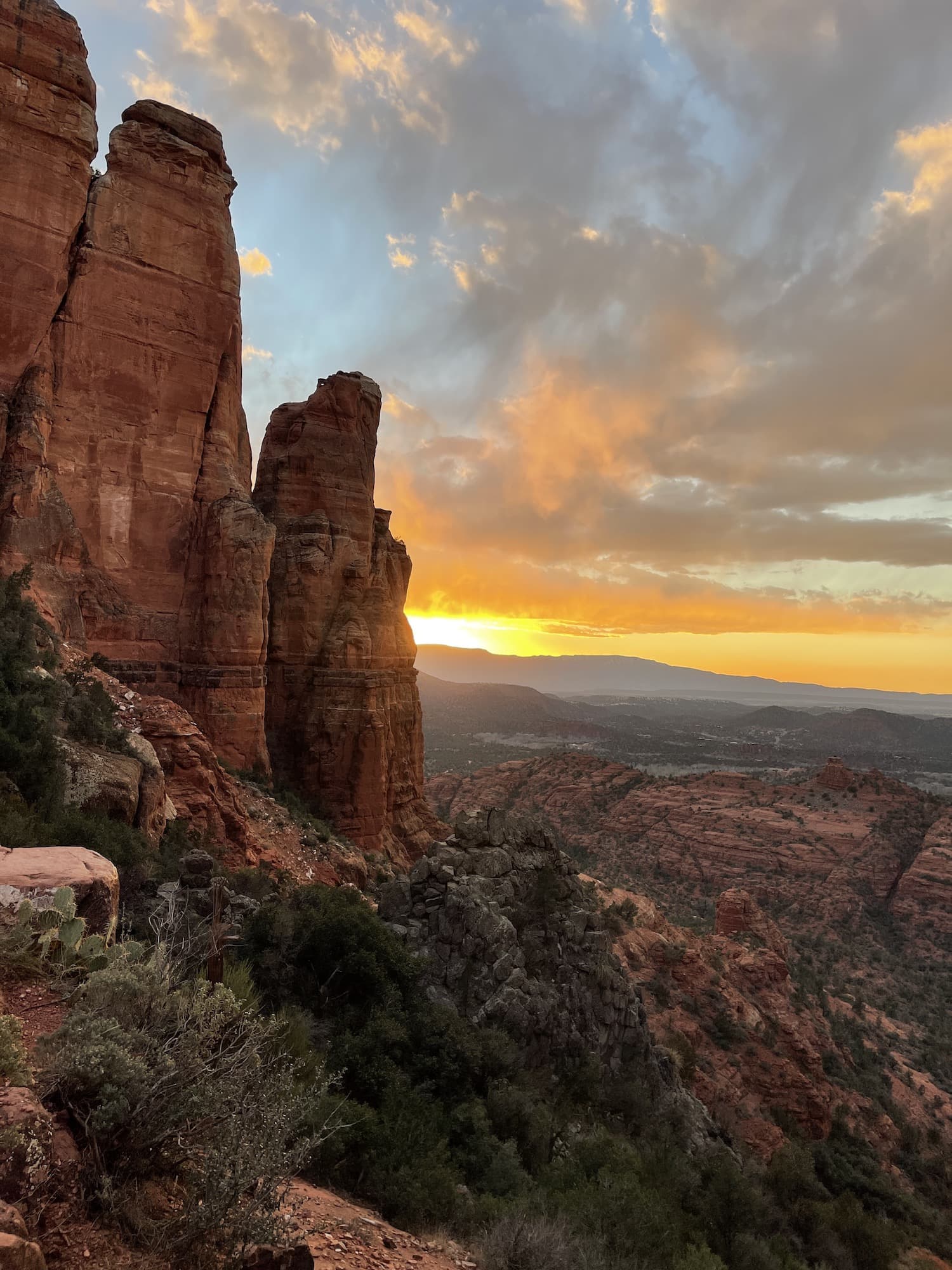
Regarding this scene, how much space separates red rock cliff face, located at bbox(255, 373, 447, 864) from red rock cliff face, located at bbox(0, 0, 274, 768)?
3.44 meters

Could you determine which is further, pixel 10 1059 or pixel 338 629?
pixel 338 629

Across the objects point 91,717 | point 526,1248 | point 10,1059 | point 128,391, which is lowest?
point 526,1248

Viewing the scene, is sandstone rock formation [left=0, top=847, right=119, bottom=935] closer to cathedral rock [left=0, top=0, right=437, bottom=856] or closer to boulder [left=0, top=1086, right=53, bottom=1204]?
boulder [left=0, top=1086, right=53, bottom=1204]

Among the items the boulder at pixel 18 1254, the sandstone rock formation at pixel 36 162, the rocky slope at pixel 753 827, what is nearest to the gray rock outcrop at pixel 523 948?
the boulder at pixel 18 1254

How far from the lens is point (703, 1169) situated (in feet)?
37.7

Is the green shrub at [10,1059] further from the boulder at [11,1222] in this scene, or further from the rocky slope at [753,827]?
the rocky slope at [753,827]

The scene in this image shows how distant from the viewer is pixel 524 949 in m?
13.9

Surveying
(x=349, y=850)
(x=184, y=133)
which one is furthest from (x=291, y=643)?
(x=184, y=133)

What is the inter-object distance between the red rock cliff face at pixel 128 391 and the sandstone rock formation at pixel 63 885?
1552 centimetres

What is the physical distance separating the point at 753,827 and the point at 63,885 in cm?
6298

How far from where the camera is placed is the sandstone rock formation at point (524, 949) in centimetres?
1201

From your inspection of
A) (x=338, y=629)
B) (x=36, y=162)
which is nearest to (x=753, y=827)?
(x=338, y=629)

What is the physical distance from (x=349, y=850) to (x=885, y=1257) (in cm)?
1689

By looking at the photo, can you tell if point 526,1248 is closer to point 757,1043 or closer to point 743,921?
point 757,1043
